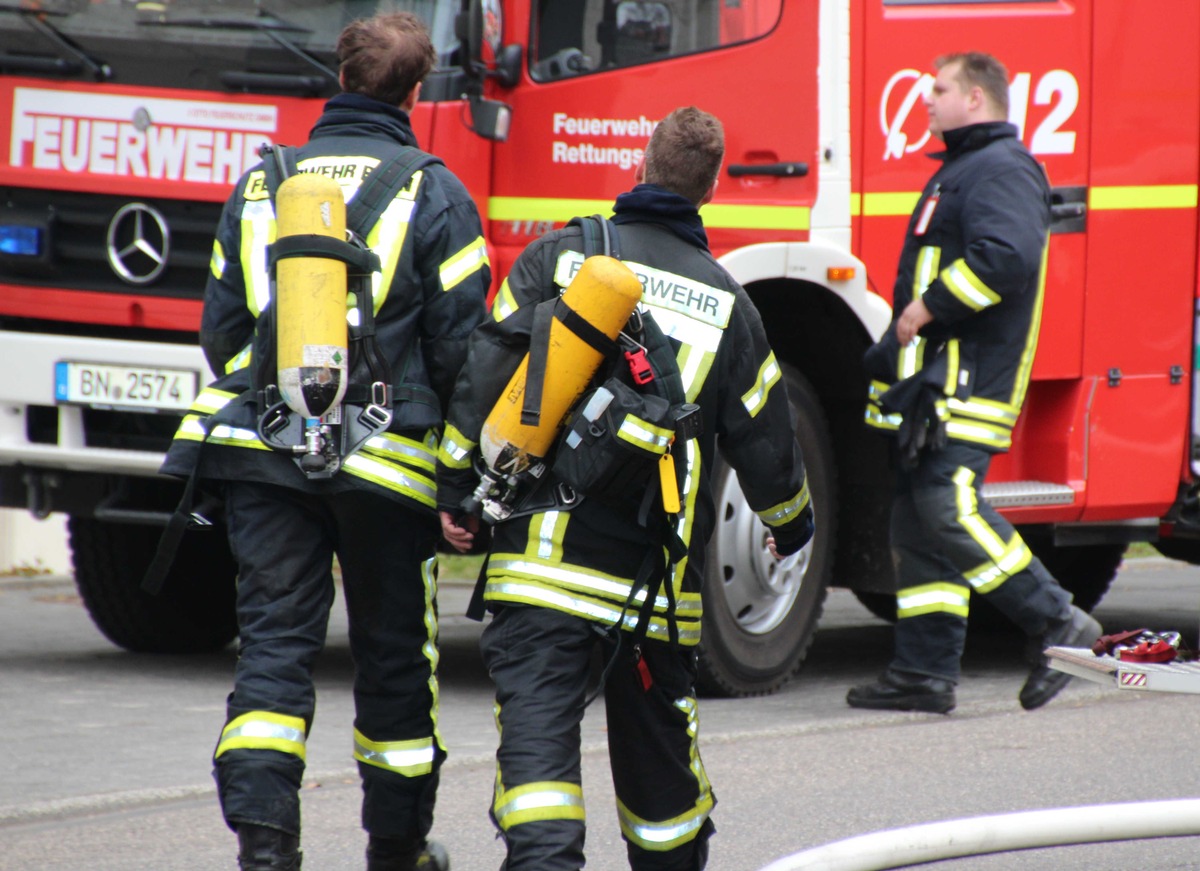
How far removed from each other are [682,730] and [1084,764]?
220 cm

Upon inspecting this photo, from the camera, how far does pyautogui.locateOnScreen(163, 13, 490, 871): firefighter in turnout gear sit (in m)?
3.91

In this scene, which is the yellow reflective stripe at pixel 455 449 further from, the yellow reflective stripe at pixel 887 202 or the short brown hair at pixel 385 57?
the yellow reflective stripe at pixel 887 202

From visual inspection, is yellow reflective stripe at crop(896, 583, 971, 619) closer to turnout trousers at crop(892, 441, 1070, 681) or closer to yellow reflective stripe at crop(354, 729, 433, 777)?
turnout trousers at crop(892, 441, 1070, 681)

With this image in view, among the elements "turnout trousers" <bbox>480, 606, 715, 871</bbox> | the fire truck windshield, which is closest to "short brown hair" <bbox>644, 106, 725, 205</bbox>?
"turnout trousers" <bbox>480, 606, 715, 871</bbox>

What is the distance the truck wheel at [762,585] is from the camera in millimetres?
6223

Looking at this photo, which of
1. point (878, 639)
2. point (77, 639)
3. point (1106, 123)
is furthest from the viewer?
point (878, 639)

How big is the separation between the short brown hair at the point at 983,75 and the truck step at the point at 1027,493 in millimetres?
1278

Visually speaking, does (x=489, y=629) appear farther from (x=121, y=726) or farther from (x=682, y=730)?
(x=121, y=726)

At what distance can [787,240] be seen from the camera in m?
6.31

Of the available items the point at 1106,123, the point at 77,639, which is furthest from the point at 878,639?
the point at 77,639

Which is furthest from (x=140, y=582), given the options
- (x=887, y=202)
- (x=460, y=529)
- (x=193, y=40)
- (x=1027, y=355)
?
(x=460, y=529)

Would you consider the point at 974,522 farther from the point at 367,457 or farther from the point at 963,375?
the point at 367,457

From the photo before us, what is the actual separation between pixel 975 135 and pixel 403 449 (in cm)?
270

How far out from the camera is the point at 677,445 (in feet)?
11.9
